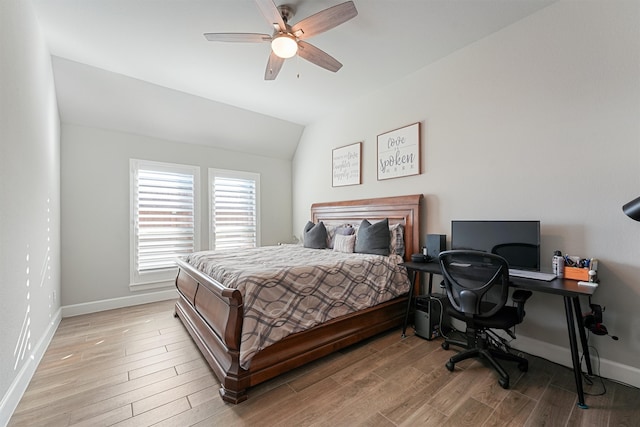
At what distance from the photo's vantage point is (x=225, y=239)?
4.81 meters

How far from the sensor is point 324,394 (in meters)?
1.88

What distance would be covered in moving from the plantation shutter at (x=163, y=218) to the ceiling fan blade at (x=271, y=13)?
3119 mm

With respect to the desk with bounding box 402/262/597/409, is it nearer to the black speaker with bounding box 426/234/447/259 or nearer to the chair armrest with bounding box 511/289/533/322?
the chair armrest with bounding box 511/289/533/322

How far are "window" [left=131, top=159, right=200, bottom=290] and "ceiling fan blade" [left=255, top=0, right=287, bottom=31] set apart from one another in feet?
10.1

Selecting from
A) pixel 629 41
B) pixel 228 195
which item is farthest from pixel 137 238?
pixel 629 41

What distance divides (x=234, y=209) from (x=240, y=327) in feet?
11.0

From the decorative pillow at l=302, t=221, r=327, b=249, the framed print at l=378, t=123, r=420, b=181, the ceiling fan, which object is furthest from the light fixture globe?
the decorative pillow at l=302, t=221, r=327, b=249

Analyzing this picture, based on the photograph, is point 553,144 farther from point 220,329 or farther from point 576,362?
point 220,329

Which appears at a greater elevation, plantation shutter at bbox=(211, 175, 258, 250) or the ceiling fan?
the ceiling fan

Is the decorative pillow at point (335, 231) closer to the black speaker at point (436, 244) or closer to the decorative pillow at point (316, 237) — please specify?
the decorative pillow at point (316, 237)

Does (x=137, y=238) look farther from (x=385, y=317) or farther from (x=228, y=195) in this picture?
(x=385, y=317)

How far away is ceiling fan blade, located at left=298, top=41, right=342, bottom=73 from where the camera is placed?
2.29 meters

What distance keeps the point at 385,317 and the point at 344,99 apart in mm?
3153

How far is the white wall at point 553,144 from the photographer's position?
1988 mm
